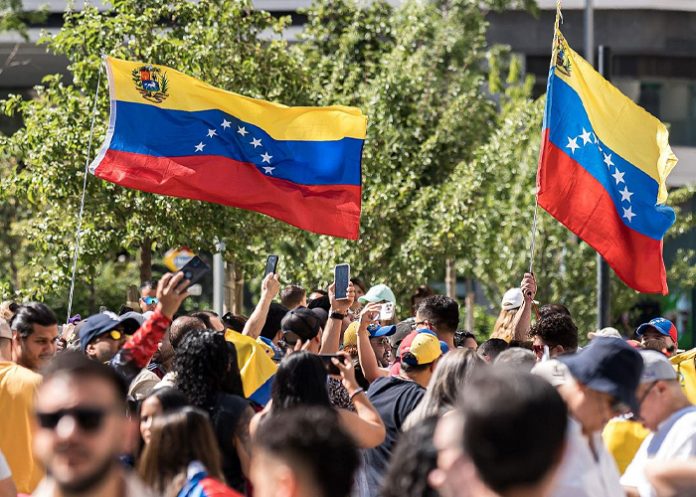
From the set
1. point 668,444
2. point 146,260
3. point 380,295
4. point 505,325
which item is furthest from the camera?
point 146,260

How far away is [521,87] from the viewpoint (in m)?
30.5

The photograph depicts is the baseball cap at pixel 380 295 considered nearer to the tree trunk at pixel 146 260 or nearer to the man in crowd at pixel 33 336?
the man in crowd at pixel 33 336

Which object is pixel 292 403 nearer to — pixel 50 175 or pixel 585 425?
pixel 585 425

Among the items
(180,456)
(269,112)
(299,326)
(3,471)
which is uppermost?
(269,112)

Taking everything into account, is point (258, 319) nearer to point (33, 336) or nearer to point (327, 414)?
point (33, 336)

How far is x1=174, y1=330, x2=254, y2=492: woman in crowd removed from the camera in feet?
18.9

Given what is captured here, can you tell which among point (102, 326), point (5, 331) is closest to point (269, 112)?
point (5, 331)

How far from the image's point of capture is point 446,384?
19.2ft

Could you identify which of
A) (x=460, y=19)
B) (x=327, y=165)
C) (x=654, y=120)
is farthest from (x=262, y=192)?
(x=460, y=19)

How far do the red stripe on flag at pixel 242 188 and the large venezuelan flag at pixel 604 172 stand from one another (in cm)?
194

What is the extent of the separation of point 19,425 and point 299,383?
1644 mm

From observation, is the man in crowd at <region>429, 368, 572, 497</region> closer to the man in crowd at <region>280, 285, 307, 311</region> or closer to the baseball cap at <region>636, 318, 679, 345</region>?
the baseball cap at <region>636, 318, 679, 345</region>

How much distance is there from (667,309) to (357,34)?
19.2 metres

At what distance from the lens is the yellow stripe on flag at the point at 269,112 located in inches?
452
